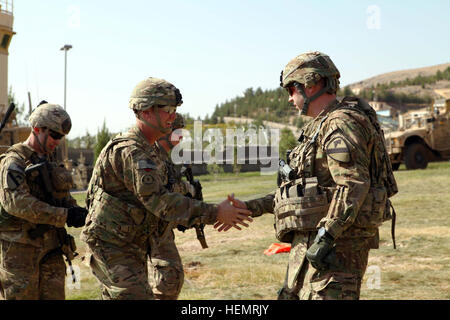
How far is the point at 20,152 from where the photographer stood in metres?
5.21

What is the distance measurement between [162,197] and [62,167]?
5.50 feet

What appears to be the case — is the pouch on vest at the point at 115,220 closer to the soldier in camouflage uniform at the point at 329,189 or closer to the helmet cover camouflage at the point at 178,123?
the soldier in camouflage uniform at the point at 329,189

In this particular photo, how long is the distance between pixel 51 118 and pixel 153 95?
131 cm

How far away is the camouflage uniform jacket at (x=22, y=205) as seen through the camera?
16.2ft

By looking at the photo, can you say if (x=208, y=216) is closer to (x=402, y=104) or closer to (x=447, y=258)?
(x=447, y=258)

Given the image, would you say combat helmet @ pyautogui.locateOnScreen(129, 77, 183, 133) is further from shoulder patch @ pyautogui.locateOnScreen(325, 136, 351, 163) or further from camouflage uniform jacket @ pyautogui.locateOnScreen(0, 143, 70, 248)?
shoulder patch @ pyautogui.locateOnScreen(325, 136, 351, 163)

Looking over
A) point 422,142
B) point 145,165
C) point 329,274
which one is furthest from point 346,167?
point 422,142

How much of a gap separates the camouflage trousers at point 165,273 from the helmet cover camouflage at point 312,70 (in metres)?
2.11

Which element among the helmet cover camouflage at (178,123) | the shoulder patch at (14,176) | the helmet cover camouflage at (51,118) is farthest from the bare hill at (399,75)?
the shoulder patch at (14,176)

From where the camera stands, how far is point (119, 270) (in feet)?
13.7

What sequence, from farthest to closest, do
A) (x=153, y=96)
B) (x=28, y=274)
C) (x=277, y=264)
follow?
(x=277, y=264) < (x=28, y=274) < (x=153, y=96)

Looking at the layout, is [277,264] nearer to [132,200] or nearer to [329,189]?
[132,200]
